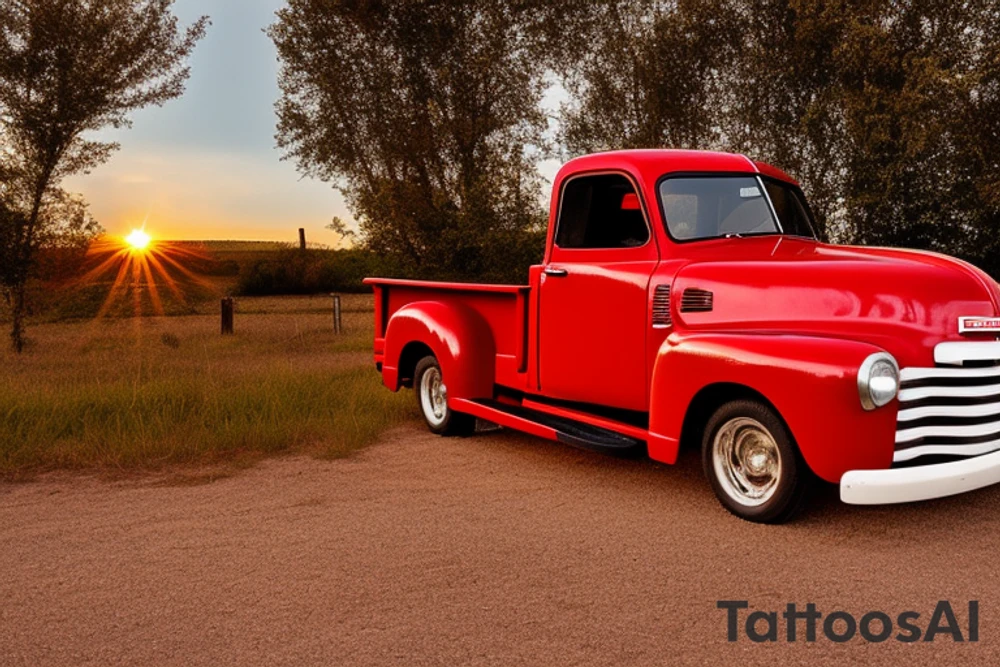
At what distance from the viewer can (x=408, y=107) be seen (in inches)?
829

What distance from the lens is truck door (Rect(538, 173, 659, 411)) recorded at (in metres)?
5.73

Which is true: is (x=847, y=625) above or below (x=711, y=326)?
below

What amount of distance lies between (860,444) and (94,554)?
3.97m

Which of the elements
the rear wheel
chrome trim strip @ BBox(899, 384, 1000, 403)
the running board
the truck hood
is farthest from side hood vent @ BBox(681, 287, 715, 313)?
the rear wheel

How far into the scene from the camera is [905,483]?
4.43 m

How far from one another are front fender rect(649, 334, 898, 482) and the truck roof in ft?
4.80

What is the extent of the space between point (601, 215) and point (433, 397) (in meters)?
2.61

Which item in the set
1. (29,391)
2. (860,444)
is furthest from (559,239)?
(29,391)

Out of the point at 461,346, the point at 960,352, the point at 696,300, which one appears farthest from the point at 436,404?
the point at 960,352

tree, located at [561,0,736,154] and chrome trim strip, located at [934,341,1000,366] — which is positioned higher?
tree, located at [561,0,736,154]

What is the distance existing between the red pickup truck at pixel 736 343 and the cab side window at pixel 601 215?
0.04ft

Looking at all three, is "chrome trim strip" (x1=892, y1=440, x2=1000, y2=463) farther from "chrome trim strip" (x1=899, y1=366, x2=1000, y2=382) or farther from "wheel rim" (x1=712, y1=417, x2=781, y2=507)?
"wheel rim" (x1=712, y1=417, x2=781, y2=507)

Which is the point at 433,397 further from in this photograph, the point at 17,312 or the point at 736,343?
the point at 17,312

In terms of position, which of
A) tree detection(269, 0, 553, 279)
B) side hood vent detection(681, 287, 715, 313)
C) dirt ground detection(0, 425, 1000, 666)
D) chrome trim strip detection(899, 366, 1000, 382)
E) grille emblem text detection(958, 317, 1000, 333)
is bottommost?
dirt ground detection(0, 425, 1000, 666)
